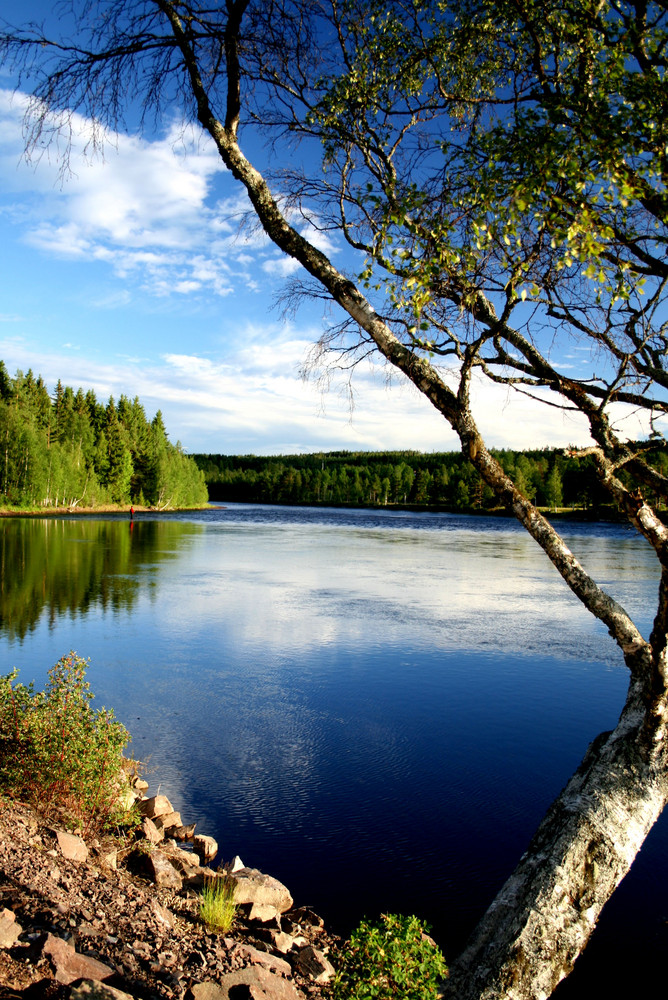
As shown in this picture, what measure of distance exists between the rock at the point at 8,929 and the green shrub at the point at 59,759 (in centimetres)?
194

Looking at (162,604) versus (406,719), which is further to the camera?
(162,604)

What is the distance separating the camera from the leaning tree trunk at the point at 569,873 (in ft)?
11.5

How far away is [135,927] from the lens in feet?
15.8

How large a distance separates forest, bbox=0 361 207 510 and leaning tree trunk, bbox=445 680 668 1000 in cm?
7667

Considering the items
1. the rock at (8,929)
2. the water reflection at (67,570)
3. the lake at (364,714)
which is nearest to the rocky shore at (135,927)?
the rock at (8,929)

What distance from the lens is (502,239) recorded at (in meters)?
4.02

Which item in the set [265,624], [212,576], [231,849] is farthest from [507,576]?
[231,849]

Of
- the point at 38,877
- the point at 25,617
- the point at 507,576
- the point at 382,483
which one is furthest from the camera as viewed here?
the point at 382,483

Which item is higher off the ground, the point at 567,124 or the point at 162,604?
the point at 567,124

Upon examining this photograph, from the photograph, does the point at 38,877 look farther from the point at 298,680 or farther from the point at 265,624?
the point at 265,624

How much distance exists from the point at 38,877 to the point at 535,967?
12.1ft

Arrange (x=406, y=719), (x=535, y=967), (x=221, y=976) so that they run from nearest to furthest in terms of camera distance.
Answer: (x=535, y=967) < (x=221, y=976) < (x=406, y=719)

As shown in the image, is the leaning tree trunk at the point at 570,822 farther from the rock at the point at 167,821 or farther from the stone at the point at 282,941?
the rock at the point at 167,821

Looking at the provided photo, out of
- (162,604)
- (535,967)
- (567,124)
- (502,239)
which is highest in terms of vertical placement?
(567,124)
